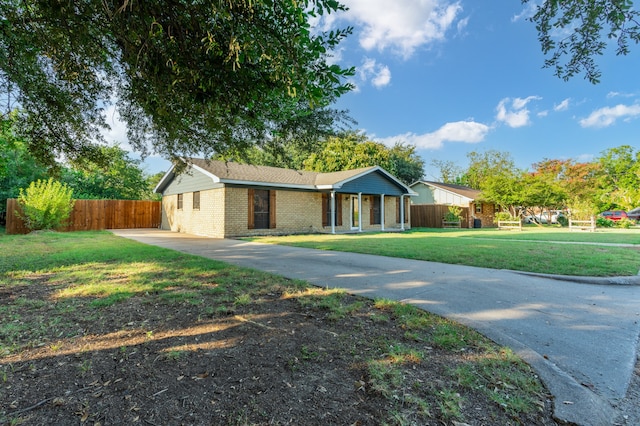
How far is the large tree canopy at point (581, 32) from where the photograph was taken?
3.25 metres

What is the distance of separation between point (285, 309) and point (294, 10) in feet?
10.2

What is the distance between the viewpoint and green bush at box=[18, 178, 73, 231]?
14062mm

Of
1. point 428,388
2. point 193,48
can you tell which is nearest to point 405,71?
point 193,48

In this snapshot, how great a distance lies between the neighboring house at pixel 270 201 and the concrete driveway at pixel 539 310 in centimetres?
731

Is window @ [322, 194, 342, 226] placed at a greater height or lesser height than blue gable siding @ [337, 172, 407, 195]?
lesser

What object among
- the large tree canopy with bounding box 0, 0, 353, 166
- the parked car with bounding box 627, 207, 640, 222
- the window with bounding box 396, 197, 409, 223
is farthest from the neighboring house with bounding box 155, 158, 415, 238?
the parked car with bounding box 627, 207, 640, 222

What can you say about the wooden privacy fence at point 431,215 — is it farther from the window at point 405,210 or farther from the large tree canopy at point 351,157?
the large tree canopy at point 351,157

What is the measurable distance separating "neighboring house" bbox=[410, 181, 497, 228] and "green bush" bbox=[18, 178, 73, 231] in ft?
78.6

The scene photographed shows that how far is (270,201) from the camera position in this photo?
15.2 m

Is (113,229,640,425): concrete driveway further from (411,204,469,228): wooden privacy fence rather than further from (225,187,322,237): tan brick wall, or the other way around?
(411,204,469,228): wooden privacy fence

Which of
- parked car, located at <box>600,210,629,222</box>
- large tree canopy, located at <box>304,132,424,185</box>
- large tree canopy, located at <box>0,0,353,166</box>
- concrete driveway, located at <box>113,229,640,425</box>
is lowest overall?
concrete driveway, located at <box>113,229,640,425</box>

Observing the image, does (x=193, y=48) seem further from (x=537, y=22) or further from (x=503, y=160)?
(x=503, y=160)

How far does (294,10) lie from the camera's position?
2639mm

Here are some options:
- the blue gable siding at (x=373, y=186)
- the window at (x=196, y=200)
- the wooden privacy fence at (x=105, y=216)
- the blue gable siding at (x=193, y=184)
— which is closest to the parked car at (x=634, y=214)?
the blue gable siding at (x=373, y=186)
